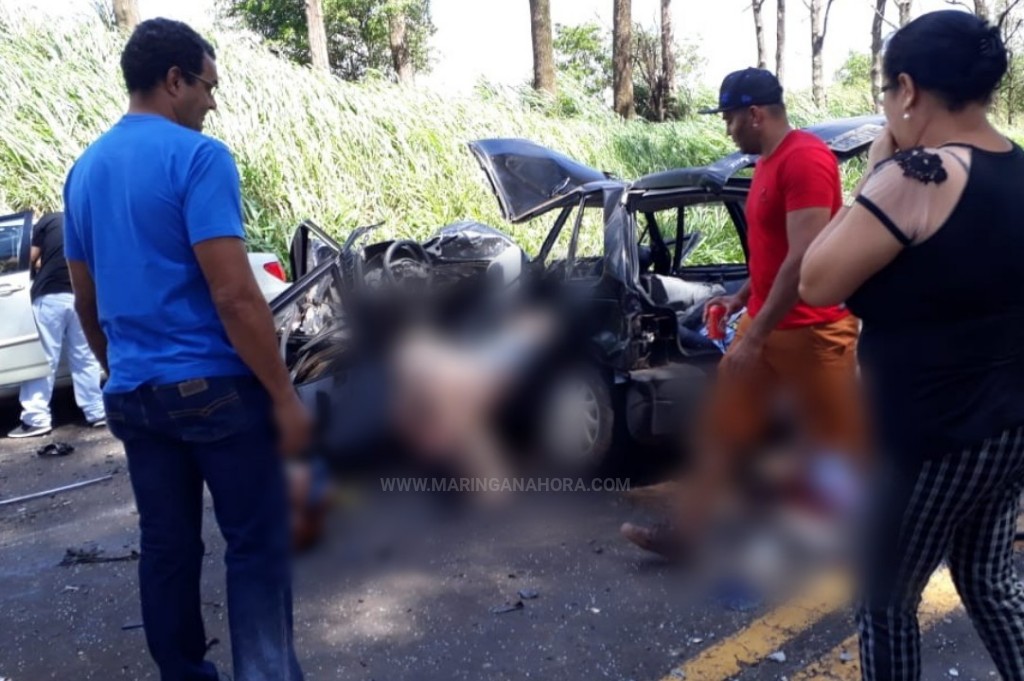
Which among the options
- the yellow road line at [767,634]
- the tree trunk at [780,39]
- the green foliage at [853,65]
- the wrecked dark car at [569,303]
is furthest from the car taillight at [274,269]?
the green foliage at [853,65]

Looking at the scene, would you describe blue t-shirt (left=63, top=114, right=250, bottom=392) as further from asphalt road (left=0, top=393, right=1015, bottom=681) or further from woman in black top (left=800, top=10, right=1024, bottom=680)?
woman in black top (left=800, top=10, right=1024, bottom=680)

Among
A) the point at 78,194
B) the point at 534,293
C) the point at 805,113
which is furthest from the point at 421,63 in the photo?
the point at 78,194

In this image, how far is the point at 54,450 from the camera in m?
6.12

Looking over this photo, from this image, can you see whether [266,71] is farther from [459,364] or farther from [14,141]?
[459,364]

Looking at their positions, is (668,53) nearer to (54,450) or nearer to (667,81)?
(667,81)

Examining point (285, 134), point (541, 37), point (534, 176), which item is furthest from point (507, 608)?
point (541, 37)

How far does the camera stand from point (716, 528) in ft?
12.8

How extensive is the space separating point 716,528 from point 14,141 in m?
8.38

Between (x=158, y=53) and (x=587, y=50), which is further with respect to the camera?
(x=587, y=50)

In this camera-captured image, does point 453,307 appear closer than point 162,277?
No

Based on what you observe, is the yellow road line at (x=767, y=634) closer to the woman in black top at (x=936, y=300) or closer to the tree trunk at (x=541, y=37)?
the woman in black top at (x=936, y=300)

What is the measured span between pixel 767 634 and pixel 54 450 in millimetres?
4696

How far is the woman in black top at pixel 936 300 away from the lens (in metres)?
1.94

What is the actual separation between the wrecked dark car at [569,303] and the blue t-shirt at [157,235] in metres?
1.48
